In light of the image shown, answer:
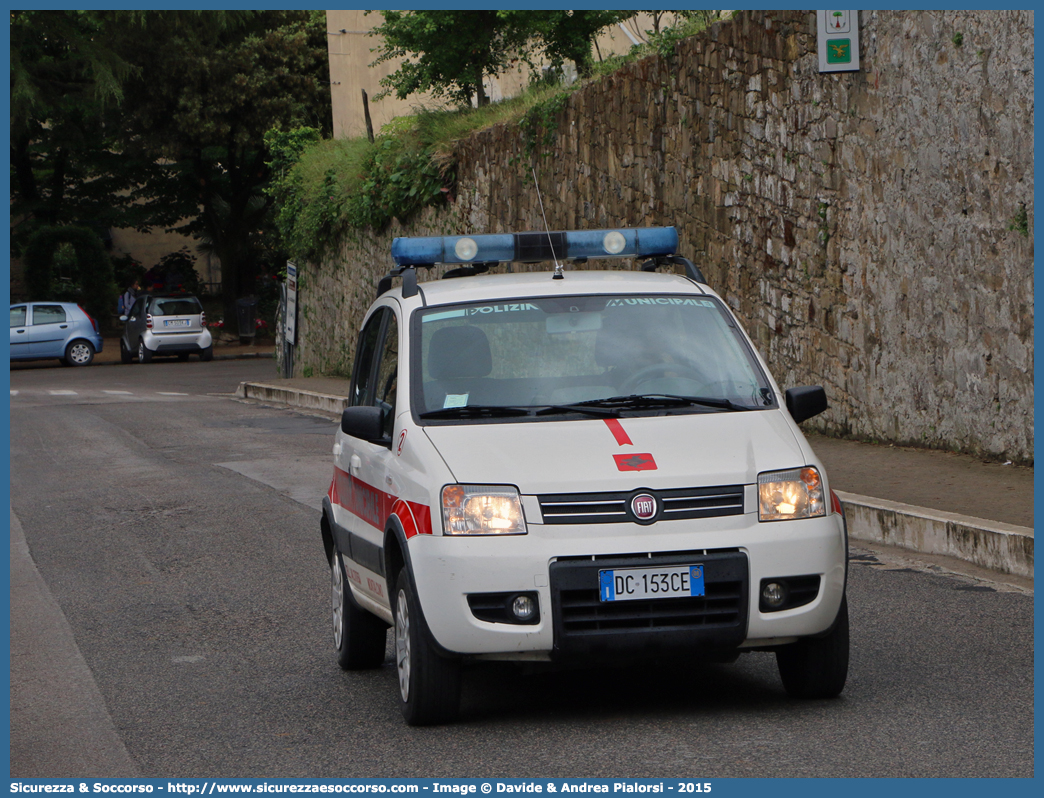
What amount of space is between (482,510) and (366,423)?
90 centimetres

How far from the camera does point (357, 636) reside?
6.57 meters

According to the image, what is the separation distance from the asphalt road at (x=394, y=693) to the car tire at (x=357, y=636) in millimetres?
82

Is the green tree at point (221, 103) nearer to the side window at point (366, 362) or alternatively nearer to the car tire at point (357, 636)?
the side window at point (366, 362)

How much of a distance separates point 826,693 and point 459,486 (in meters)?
1.70

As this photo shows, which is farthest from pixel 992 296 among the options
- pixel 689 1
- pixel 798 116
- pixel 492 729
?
pixel 689 1

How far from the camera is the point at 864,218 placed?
13.4 meters

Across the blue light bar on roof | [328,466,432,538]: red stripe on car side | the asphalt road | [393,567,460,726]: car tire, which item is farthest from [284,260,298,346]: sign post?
[393,567,460,726]: car tire

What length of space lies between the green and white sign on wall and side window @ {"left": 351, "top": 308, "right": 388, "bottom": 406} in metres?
7.73

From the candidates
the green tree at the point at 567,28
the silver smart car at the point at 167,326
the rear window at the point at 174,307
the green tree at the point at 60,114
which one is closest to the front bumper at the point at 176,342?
the silver smart car at the point at 167,326

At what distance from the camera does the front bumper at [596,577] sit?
16.8 ft

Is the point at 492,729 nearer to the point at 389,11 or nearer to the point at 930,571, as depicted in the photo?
the point at 930,571

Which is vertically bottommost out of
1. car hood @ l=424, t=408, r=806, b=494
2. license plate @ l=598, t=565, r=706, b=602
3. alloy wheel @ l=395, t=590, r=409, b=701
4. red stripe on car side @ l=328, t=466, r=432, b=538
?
alloy wheel @ l=395, t=590, r=409, b=701

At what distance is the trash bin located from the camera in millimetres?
46594

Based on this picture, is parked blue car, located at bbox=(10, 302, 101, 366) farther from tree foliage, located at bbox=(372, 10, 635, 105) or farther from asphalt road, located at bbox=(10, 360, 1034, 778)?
asphalt road, located at bbox=(10, 360, 1034, 778)
